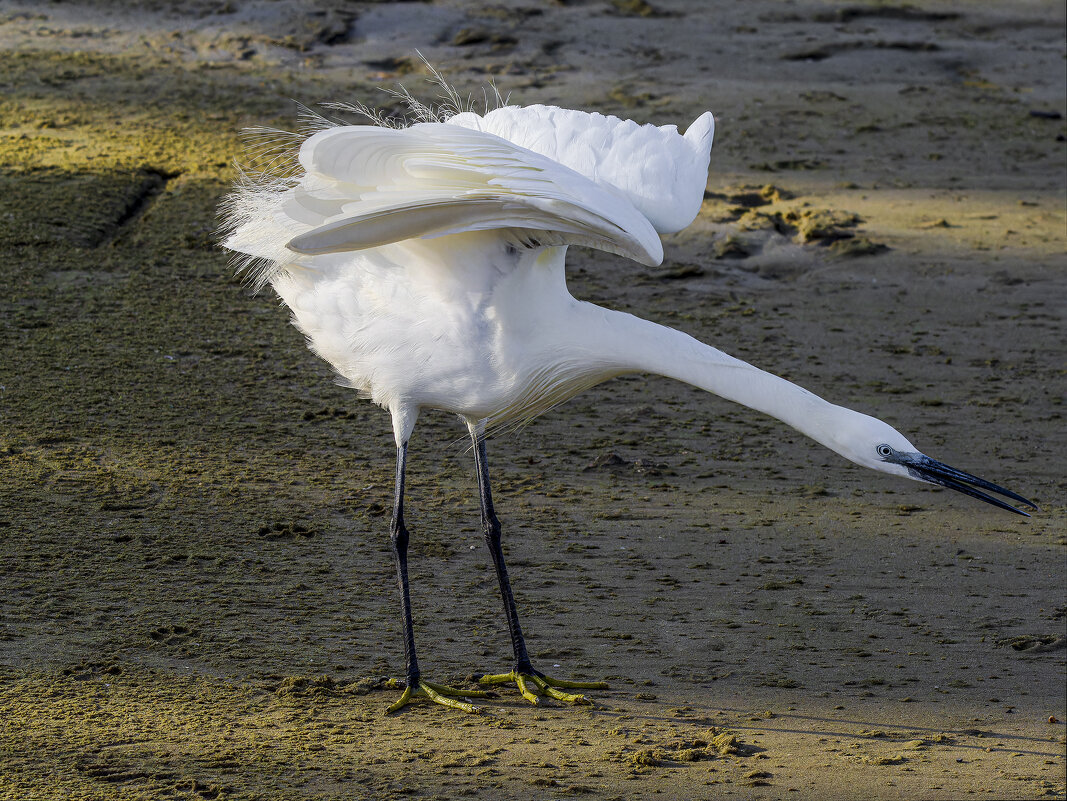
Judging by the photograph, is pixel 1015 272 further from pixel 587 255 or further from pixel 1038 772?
pixel 1038 772

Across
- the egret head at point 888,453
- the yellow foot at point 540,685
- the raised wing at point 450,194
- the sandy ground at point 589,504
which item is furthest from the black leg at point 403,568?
the egret head at point 888,453

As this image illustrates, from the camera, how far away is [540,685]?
413cm

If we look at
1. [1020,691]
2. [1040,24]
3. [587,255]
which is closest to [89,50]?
[587,255]

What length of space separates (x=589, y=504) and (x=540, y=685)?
1.37 metres

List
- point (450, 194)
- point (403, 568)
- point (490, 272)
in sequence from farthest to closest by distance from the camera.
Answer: point (403, 568) < point (490, 272) < point (450, 194)

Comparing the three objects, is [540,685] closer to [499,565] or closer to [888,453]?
[499,565]

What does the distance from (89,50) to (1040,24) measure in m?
8.91

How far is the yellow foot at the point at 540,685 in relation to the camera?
4.06m

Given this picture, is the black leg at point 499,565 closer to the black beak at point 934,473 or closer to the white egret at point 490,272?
the white egret at point 490,272

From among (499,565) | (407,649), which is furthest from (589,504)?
(407,649)

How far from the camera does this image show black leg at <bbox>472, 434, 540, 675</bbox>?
4191mm

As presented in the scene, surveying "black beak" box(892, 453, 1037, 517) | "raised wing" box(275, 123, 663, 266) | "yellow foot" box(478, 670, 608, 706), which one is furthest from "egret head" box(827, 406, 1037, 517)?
"yellow foot" box(478, 670, 608, 706)

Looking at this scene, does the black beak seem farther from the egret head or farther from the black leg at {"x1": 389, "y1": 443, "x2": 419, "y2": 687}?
the black leg at {"x1": 389, "y1": 443, "x2": 419, "y2": 687}

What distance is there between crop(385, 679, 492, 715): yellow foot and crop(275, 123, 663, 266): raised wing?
1379 mm
